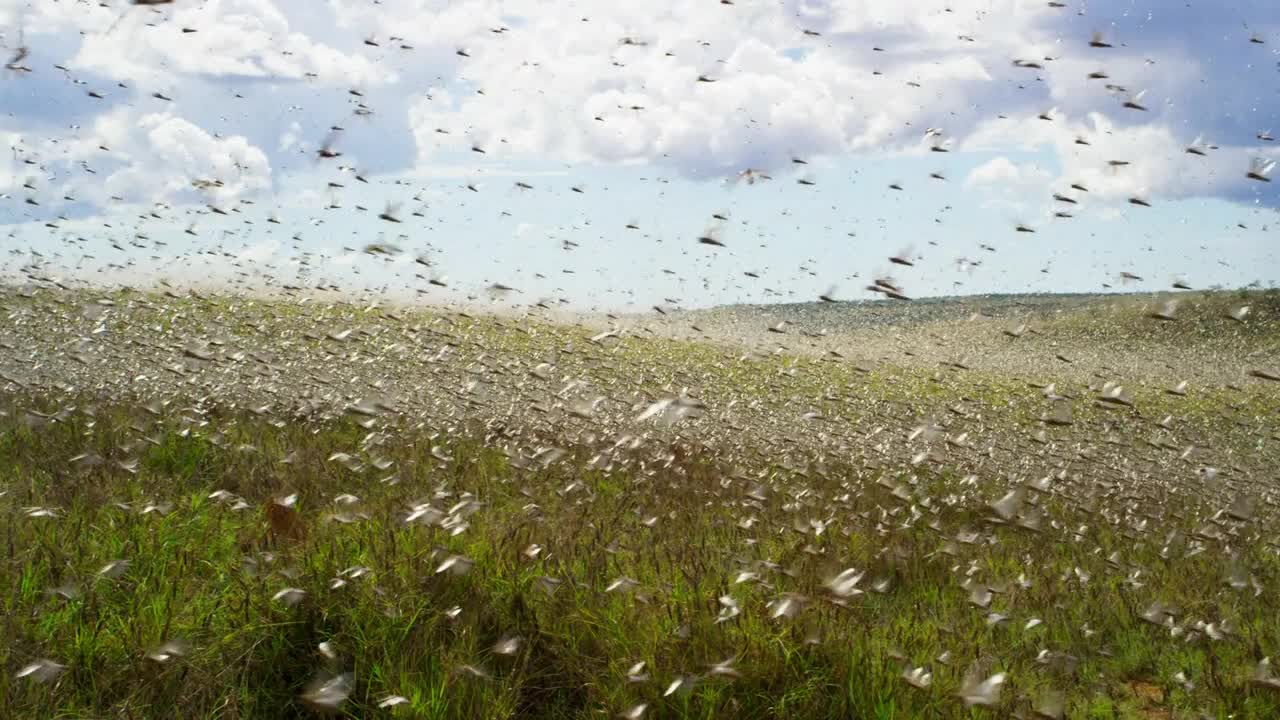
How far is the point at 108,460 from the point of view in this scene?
7898mm

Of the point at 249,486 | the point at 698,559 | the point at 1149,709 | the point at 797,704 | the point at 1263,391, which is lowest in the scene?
the point at 1263,391

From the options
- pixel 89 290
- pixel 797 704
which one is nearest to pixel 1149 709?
pixel 797 704

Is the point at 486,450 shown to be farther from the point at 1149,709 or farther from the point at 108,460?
the point at 1149,709

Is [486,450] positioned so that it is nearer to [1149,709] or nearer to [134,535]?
[134,535]

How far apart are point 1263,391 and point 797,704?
24319 mm

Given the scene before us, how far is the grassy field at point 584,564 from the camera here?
432 cm

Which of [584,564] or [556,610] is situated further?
[584,564]

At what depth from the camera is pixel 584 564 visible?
217 inches

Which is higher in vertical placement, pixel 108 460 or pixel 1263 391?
pixel 108 460

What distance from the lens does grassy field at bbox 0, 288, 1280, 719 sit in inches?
170

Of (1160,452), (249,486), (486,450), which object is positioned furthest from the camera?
(1160,452)

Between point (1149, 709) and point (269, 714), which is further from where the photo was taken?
point (1149, 709)

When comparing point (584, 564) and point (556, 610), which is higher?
point (556, 610)

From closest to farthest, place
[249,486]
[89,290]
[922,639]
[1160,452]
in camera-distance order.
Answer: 1. [922,639]
2. [249,486]
3. [1160,452]
4. [89,290]
